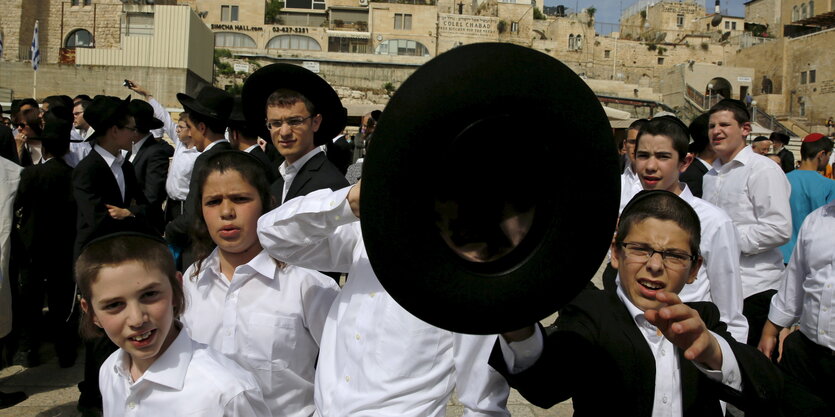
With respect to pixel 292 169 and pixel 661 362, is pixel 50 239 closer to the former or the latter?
pixel 292 169

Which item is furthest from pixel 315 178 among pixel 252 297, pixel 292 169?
pixel 252 297

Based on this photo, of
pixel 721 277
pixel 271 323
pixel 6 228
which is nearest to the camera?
pixel 271 323

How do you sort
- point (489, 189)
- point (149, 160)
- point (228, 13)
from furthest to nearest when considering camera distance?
point (228, 13) → point (149, 160) → point (489, 189)

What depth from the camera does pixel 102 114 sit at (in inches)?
189

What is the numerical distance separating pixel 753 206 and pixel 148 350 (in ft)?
12.3

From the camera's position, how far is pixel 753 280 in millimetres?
4172

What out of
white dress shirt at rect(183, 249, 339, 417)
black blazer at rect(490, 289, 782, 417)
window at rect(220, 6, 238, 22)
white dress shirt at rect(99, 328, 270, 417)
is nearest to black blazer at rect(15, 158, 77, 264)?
white dress shirt at rect(183, 249, 339, 417)

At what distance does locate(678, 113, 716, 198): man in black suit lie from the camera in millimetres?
5688

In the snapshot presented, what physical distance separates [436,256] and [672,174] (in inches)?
105

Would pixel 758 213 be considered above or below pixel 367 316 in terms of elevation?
above

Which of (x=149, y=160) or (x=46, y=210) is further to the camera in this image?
(x=149, y=160)

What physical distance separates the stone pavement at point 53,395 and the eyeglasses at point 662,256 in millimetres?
2673

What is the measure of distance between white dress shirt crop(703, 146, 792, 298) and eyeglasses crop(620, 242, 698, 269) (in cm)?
217

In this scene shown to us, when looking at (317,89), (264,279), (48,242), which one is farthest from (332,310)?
(48,242)
